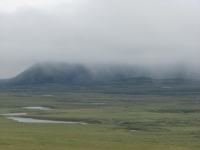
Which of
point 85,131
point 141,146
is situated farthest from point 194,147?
point 85,131

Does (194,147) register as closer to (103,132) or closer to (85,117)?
(103,132)

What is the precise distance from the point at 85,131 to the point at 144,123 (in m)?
18.3

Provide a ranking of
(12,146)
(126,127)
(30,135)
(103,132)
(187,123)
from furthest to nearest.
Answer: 1. (187,123)
2. (126,127)
3. (103,132)
4. (30,135)
5. (12,146)

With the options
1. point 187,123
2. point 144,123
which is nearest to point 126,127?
point 144,123

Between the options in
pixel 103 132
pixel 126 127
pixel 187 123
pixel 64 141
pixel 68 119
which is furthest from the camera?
pixel 68 119

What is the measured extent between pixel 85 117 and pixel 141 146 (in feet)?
150

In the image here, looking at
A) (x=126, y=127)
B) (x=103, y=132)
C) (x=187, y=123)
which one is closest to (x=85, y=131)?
(x=103, y=132)

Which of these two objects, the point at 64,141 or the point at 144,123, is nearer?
the point at 64,141

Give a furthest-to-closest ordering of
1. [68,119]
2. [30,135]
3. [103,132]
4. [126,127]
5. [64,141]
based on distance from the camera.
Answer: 1. [68,119]
2. [126,127]
3. [103,132]
4. [30,135]
5. [64,141]

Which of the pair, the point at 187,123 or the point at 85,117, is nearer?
the point at 187,123

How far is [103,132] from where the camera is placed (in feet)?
236

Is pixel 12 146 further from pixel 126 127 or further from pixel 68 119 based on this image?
pixel 68 119

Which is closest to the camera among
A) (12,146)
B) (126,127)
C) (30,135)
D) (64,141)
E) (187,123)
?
(12,146)

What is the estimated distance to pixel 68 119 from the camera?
9775 centimetres
